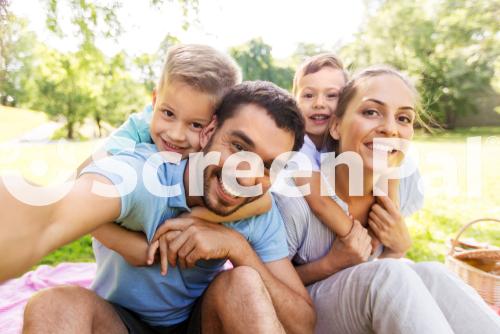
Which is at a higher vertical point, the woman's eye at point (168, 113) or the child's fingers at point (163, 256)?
the woman's eye at point (168, 113)

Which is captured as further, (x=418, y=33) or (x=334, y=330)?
(x=418, y=33)

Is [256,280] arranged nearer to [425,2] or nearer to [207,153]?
[207,153]

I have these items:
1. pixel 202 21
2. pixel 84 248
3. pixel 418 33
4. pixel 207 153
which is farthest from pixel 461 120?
pixel 207 153

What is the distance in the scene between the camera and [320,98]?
8.32 feet

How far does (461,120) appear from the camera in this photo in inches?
848

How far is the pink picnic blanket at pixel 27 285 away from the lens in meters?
2.41

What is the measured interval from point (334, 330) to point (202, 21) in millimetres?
5070

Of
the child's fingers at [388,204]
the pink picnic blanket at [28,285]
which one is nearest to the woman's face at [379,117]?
the child's fingers at [388,204]

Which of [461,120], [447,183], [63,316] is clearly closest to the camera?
[63,316]

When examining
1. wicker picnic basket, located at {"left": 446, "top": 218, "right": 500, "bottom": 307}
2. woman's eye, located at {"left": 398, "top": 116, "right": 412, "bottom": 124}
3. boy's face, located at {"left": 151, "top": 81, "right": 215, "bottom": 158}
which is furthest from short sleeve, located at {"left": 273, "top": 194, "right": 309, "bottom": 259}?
wicker picnic basket, located at {"left": 446, "top": 218, "right": 500, "bottom": 307}

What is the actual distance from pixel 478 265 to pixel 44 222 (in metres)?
3.03

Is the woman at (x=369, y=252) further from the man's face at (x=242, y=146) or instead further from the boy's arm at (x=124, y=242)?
the boy's arm at (x=124, y=242)

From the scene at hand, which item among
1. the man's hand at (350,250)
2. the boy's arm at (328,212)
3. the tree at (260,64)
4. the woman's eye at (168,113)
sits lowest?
the man's hand at (350,250)

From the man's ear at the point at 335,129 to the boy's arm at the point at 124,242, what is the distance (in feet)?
3.71
